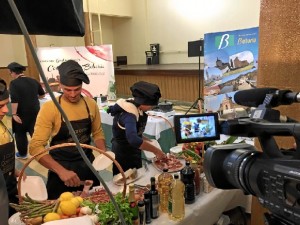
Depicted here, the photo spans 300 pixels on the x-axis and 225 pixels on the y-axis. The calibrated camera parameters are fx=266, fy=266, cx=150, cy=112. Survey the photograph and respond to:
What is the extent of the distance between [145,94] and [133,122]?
21 cm

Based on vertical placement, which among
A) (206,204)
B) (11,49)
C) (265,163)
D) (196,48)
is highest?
(11,49)

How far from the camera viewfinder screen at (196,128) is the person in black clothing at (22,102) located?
10.6 feet

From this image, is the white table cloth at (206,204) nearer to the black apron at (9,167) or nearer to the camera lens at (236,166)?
the black apron at (9,167)

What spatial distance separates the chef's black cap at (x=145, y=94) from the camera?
1.86 metres

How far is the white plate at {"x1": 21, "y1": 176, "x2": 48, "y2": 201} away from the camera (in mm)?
1254

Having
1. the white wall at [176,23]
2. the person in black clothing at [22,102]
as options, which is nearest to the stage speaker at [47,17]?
the person in black clothing at [22,102]

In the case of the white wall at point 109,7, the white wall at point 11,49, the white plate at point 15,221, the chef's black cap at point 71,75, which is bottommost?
the white plate at point 15,221

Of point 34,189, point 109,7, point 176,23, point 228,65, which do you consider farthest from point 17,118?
point 176,23

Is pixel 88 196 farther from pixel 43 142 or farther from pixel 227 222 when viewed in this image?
pixel 227 222

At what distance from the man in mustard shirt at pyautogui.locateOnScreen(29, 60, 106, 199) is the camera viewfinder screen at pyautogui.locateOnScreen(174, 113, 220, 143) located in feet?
2.69

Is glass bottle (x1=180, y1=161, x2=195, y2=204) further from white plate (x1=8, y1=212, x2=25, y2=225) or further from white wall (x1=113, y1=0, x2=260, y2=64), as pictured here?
white wall (x1=113, y1=0, x2=260, y2=64)

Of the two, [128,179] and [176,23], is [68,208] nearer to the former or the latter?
[128,179]

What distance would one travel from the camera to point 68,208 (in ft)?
3.75

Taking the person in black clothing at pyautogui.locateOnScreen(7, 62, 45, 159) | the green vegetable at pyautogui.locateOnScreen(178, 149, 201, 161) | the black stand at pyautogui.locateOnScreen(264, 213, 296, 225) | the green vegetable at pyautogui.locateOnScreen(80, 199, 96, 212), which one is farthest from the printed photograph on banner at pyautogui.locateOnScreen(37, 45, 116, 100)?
the black stand at pyautogui.locateOnScreen(264, 213, 296, 225)
